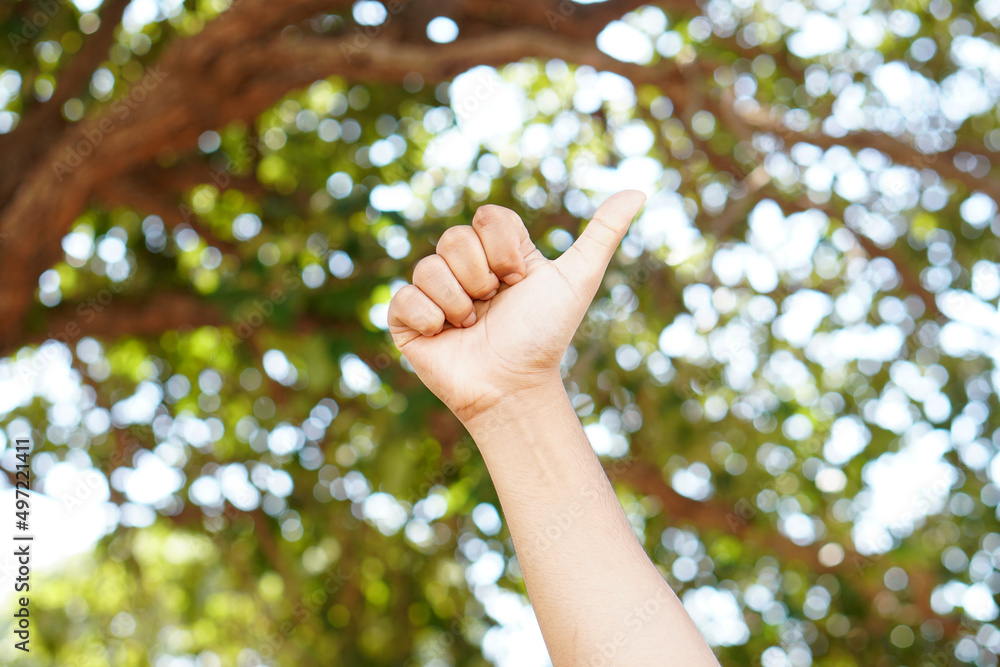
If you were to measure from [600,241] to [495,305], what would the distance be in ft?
0.66

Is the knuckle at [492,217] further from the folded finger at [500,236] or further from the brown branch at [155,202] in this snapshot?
the brown branch at [155,202]

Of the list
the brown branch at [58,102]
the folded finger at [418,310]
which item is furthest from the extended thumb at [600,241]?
the brown branch at [58,102]

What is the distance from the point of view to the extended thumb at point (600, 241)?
1258mm

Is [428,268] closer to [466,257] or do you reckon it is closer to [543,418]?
[466,257]

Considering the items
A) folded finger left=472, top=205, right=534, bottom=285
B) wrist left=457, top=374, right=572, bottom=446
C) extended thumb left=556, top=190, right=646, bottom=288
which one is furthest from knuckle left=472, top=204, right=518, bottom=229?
wrist left=457, top=374, right=572, bottom=446

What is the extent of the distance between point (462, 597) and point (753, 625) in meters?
1.83

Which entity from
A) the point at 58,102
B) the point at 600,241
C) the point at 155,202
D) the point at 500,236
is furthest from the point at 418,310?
the point at 155,202

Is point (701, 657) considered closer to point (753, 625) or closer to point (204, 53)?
point (204, 53)

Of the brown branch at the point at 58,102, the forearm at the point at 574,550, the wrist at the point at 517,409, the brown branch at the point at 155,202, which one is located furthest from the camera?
the brown branch at the point at 155,202

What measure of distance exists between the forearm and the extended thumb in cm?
19

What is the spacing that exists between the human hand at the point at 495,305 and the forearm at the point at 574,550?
47mm

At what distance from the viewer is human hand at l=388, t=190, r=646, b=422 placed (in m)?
1.22

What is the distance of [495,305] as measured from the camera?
1.29 meters
